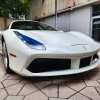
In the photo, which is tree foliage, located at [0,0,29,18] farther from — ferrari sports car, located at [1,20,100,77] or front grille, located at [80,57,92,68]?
front grille, located at [80,57,92,68]

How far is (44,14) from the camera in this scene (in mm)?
9992

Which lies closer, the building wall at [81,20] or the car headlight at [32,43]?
the car headlight at [32,43]

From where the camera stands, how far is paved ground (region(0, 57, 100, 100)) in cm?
167

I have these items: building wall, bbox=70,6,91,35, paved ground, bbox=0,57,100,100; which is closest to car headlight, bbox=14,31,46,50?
paved ground, bbox=0,57,100,100

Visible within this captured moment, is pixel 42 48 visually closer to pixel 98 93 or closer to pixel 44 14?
pixel 98 93

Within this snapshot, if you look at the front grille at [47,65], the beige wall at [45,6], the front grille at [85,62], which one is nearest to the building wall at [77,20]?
the beige wall at [45,6]

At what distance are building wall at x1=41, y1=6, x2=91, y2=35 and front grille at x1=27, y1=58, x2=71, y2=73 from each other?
4.31 meters

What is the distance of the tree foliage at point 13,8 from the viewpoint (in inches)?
334

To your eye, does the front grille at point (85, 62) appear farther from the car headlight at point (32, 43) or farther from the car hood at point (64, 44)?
the car headlight at point (32, 43)

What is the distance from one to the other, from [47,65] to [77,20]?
5055 millimetres

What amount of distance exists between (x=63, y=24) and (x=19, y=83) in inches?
241

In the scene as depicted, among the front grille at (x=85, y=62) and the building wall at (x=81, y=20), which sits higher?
the building wall at (x=81, y=20)

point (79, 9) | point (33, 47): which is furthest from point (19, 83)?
point (79, 9)

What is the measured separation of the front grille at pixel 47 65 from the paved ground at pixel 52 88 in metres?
0.20
